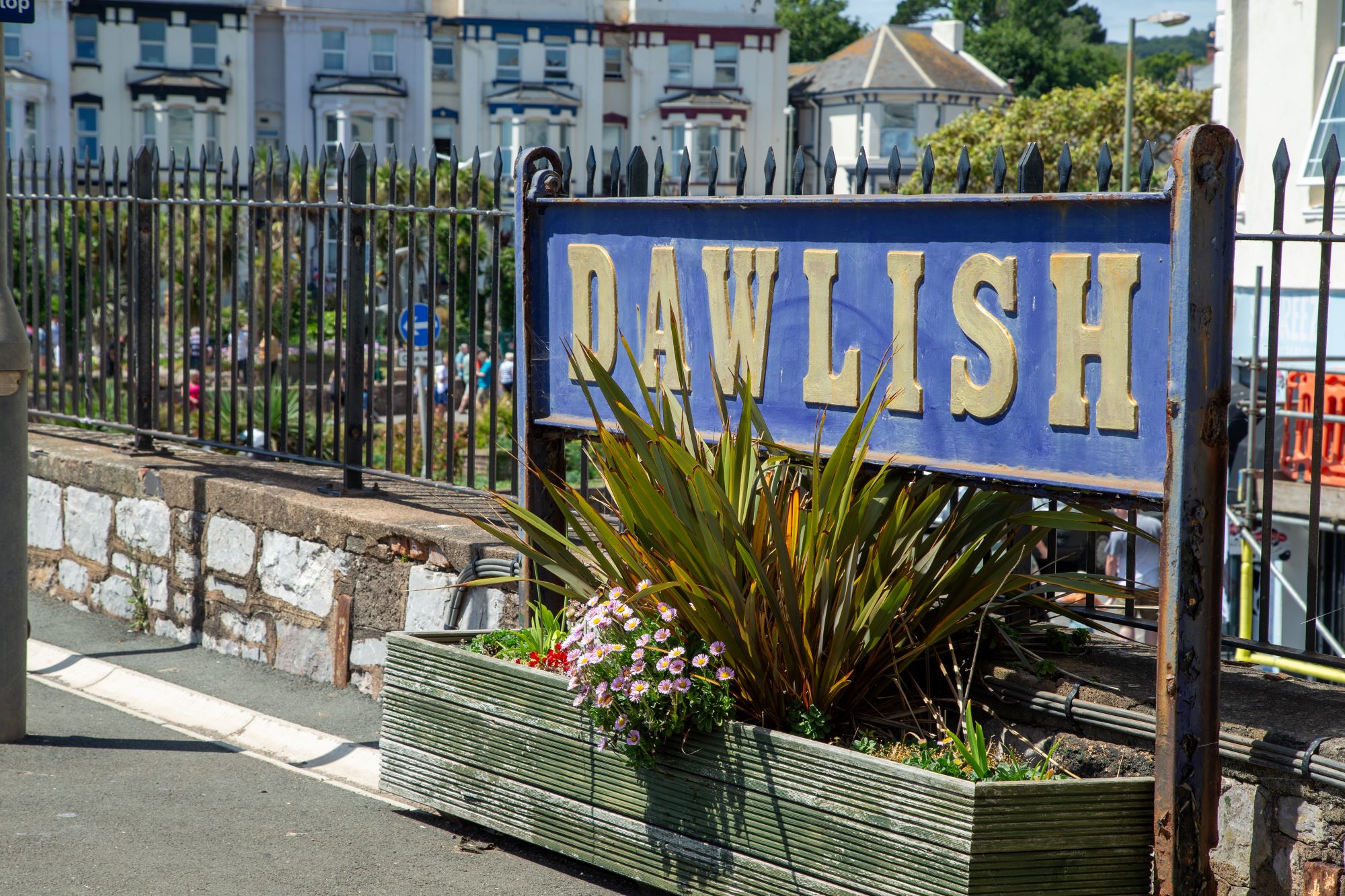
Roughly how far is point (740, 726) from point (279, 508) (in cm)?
309

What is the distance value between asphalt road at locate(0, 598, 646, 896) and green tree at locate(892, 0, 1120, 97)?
249 ft

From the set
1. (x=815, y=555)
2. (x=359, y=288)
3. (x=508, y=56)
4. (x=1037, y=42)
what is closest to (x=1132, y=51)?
(x=359, y=288)

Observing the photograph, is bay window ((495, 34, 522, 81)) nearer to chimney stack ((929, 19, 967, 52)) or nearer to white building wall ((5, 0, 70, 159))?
white building wall ((5, 0, 70, 159))

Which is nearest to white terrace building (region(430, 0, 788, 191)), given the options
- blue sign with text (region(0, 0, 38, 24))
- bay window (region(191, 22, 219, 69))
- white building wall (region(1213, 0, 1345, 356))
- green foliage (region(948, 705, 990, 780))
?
bay window (region(191, 22, 219, 69))

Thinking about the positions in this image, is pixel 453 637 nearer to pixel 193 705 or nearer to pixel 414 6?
pixel 193 705

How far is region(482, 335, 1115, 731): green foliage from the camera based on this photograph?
353 centimetres

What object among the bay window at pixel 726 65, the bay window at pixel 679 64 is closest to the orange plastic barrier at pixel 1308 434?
the bay window at pixel 679 64

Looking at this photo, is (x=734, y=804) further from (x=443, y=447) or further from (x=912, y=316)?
(x=443, y=447)

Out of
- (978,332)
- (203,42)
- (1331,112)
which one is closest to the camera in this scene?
(978,332)

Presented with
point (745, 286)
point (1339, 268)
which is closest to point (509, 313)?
point (1339, 268)

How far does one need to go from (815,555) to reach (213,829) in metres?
2.04

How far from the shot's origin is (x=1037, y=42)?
8475cm

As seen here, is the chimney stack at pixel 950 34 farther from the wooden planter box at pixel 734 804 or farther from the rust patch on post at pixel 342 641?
the wooden planter box at pixel 734 804

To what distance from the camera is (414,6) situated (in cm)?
4953
